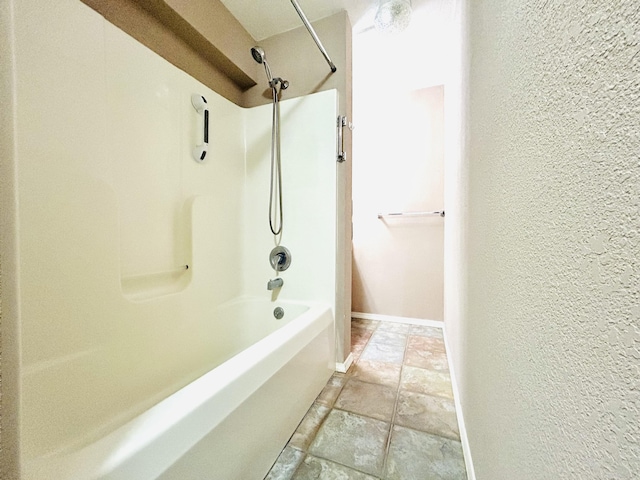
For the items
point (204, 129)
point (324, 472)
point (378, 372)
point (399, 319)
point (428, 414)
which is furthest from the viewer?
point (399, 319)

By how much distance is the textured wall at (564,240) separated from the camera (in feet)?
0.69

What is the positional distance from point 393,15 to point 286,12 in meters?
0.63

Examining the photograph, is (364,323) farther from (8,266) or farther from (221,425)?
(8,266)

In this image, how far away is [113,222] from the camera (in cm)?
90

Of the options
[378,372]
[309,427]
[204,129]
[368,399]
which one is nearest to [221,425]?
[309,427]

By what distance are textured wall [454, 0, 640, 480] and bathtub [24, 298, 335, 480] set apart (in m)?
0.61

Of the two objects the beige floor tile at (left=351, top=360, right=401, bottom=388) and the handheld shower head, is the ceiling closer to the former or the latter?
the handheld shower head

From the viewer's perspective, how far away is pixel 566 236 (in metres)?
0.30

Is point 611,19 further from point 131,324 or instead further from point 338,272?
point 131,324

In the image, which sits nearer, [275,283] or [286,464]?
[286,464]

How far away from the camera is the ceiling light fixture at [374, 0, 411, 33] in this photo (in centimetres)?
127

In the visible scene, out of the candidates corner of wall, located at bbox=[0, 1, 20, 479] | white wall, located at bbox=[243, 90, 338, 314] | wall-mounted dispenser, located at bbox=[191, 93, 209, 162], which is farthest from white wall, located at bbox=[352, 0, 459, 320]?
corner of wall, located at bbox=[0, 1, 20, 479]

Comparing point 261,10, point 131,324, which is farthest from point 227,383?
point 261,10

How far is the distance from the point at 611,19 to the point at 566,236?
0.22 m
